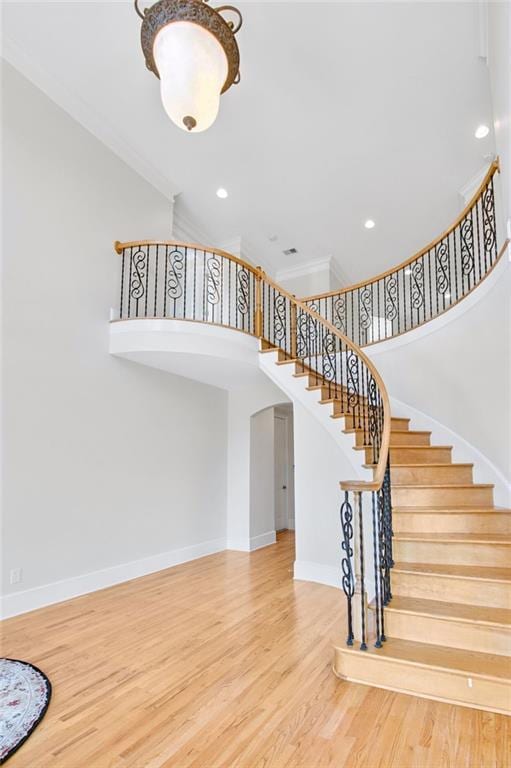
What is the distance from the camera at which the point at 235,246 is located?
312 inches

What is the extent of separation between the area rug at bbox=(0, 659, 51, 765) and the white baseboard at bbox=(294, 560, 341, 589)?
2983mm

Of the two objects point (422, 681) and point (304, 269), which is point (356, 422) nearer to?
point (422, 681)

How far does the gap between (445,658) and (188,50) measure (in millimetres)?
4252

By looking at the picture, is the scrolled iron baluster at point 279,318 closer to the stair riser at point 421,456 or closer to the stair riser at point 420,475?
the stair riser at point 421,456

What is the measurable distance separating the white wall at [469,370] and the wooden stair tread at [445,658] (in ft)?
6.51

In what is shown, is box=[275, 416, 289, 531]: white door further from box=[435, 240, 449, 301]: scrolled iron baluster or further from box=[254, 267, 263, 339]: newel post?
box=[435, 240, 449, 301]: scrolled iron baluster

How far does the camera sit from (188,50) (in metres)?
2.87

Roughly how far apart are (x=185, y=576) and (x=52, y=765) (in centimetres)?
335

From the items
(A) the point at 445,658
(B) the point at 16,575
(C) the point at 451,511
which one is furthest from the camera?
(B) the point at 16,575

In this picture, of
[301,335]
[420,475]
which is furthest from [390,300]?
[420,475]

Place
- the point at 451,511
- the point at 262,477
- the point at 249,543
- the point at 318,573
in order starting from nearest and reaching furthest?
the point at 451,511 → the point at 318,573 → the point at 249,543 → the point at 262,477

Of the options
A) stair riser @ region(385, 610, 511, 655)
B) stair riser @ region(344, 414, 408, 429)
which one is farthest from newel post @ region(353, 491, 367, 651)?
stair riser @ region(344, 414, 408, 429)

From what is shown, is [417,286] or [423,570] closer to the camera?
[423,570]

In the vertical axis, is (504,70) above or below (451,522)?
above
